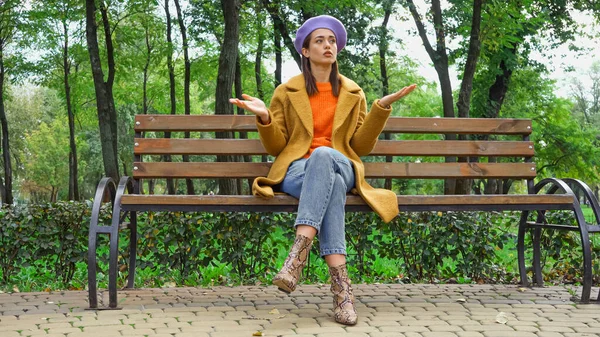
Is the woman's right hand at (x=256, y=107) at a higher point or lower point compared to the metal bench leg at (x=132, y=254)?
higher

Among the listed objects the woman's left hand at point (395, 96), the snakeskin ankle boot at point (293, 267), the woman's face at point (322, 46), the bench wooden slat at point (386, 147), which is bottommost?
the snakeskin ankle boot at point (293, 267)

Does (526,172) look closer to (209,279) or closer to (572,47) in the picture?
(209,279)

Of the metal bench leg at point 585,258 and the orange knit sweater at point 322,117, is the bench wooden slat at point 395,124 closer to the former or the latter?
the orange knit sweater at point 322,117

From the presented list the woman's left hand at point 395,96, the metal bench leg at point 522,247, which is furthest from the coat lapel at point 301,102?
the metal bench leg at point 522,247

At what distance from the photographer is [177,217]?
6227 millimetres

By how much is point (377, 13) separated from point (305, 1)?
4.05m

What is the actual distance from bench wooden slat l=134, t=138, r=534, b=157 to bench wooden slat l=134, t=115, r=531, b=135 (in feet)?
0.33

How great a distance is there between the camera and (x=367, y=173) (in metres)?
5.52

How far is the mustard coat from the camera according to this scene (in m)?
4.72

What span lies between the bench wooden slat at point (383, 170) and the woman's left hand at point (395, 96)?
92 cm

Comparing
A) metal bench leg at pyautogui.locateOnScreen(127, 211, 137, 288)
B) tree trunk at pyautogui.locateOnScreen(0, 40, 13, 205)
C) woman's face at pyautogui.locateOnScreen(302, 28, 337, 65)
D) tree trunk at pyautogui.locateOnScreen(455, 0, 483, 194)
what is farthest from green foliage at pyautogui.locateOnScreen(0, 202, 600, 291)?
tree trunk at pyautogui.locateOnScreen(0, 40, 13, 205)

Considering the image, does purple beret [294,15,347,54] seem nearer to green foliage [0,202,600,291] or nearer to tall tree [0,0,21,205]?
green foliage [0,202,600,291]

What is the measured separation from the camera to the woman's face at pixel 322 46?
490cm

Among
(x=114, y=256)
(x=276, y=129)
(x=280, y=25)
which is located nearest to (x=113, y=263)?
(x=114, y=256)
